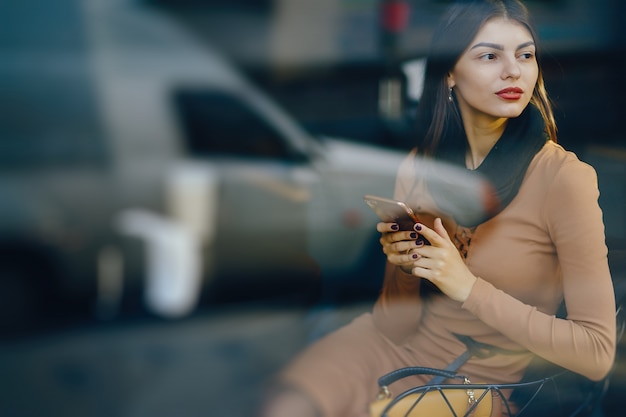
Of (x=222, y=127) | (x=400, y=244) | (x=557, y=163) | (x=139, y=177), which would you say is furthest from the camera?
(x=139, y=177)

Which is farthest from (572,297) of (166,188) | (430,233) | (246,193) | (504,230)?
(166,188)

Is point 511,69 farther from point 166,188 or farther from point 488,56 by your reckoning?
point 166,188

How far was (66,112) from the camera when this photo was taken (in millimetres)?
3143

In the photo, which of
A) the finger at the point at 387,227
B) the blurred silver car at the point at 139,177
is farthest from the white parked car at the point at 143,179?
the finger at the point at 387,227

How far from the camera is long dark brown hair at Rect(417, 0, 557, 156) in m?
1.52

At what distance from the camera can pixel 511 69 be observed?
4.96 feet

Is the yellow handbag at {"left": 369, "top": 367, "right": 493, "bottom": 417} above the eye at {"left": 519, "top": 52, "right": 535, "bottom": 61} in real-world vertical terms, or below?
below

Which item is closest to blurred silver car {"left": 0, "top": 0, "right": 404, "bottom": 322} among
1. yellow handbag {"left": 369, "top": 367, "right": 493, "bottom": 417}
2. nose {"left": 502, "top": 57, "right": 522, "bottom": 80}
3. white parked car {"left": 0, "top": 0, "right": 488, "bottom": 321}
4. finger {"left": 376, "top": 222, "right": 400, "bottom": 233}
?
white parked car {"left": 0, "top": 0, "right": 488, "bottom": 321}

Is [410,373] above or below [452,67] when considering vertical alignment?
below

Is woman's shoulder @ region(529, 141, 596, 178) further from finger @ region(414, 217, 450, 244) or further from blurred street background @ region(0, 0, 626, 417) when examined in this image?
blurred street background @ region(0, 0, 626, 417)

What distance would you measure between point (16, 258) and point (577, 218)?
8.42 feet

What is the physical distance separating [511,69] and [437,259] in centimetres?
41

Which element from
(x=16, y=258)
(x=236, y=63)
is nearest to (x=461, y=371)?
(x=236, y=63)

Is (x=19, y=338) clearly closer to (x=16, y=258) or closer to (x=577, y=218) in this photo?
(x=16, y=258)
